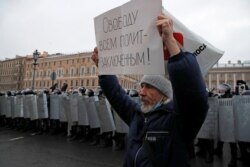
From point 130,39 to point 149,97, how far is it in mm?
690

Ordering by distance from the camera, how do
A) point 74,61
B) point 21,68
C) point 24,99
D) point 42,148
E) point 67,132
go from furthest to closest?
point 21,68 < point 74,61 < point 24,99 < point 67,132 < point 42,148

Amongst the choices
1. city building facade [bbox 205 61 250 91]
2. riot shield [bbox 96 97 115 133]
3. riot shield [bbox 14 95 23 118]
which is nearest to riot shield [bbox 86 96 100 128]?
riot shield [bbox 96 97 115 133]

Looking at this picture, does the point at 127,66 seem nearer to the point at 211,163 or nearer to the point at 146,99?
the point at 146,99

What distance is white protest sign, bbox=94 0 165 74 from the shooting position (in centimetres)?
265

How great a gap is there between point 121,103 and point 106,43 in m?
0.74

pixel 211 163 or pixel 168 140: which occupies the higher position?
pixel 168 140

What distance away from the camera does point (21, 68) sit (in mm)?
139500

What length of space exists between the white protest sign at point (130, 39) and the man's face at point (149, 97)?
145 millimetres

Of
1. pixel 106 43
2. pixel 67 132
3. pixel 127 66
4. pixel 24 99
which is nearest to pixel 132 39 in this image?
pixel 127 66

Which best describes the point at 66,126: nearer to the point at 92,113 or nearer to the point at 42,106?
Result: the point at 42,106

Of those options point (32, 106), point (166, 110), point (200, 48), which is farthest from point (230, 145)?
point (32, 106)

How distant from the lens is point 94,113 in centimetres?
1037

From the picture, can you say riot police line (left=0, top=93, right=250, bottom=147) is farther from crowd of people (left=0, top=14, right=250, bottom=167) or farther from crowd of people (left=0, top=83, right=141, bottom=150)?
crowd of people (left=0, top=14, right=250, bottom=167)

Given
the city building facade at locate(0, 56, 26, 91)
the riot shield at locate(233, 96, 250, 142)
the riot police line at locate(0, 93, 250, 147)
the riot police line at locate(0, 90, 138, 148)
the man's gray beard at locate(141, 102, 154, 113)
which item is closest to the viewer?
the man's gray beard at locate(141, 102, 154, 113)
